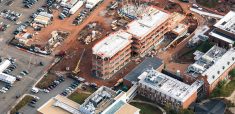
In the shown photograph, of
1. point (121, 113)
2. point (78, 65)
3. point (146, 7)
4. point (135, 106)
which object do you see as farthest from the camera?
point (146, 7)

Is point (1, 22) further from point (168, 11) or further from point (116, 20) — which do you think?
point (168, 11)

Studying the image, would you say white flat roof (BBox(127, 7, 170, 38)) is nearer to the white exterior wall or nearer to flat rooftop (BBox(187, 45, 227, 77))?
flat rooftop (BBox(187, 45, 227, 77))

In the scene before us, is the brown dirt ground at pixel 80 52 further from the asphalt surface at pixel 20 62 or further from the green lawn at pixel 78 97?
the green lawn at pixel 78 97

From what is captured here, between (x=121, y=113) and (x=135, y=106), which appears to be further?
(x=135, y=106)

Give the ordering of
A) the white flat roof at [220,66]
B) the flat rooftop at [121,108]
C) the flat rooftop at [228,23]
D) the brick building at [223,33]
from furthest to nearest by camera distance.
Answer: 1. the flat rooftop at [228,23]
2. the brick building at [223,33]
3. the white flat roof at [220,66]
4. the flat rooftop at [121,108]

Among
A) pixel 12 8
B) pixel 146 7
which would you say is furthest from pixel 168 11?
pixel 12 8

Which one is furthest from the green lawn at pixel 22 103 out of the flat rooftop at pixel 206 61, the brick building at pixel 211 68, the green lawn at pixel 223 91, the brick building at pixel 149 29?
the green lawn at pixel 223 91

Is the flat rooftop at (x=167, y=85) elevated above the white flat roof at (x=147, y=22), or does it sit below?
below

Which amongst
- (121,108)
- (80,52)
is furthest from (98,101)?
(80,52)
